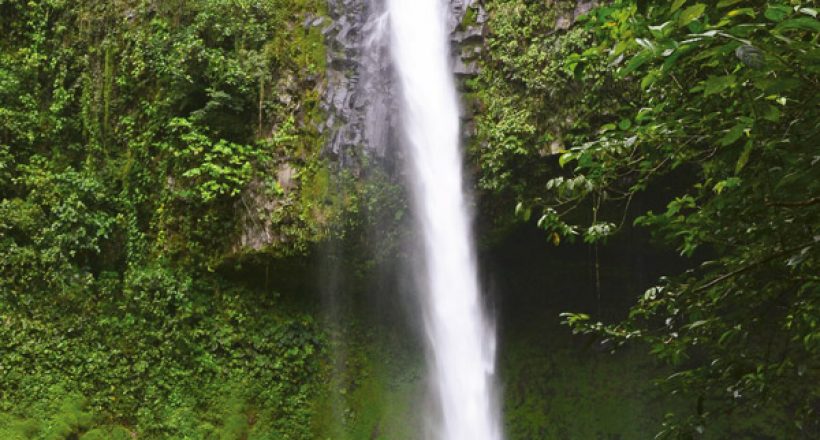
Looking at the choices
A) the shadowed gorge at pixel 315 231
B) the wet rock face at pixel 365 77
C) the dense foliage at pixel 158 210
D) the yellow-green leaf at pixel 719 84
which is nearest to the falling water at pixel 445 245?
the shadowed gorge at pixel 315 231

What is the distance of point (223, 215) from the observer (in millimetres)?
7227

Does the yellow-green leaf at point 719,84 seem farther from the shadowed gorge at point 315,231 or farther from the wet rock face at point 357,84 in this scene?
the wet rock face at point 357,84

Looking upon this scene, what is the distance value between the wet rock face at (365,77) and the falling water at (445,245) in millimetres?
184

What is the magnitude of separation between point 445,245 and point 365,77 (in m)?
2.22

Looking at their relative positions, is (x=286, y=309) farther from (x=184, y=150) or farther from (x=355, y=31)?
(x=355, y=31)

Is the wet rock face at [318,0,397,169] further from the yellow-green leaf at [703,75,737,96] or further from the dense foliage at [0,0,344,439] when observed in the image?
the yellow-green leaf at [703,75,737,96]

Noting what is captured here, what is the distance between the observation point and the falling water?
7.29 metres

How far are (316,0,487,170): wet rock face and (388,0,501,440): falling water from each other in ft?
0.60

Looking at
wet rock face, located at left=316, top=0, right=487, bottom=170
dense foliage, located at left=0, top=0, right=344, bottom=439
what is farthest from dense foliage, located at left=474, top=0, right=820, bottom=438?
dense foliage, located at left=0, top=0, right=344, bottom=439

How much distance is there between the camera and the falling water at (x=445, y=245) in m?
7.29

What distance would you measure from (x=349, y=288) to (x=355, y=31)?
3.16 m

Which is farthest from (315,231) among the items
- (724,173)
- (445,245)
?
(724,173)

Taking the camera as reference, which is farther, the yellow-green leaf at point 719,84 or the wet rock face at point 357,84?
the wet rock face at point 357,84

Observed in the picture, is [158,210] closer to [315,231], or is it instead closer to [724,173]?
[315,231]
